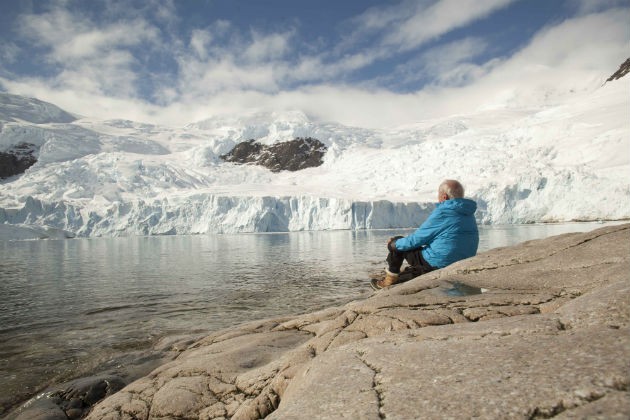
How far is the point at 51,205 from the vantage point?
45.0m

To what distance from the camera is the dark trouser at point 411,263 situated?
5.09 meters

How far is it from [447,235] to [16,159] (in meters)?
86.8

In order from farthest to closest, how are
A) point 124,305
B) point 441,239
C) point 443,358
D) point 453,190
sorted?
point 124,305, point 441,239, point 453,190, point 443,358

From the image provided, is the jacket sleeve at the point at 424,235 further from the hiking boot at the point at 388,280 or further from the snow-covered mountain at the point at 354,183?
the snow-covered mountain at the point at 354,183

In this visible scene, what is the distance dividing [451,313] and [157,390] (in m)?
2.02

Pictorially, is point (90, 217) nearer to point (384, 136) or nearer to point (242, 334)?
point (242, 334)

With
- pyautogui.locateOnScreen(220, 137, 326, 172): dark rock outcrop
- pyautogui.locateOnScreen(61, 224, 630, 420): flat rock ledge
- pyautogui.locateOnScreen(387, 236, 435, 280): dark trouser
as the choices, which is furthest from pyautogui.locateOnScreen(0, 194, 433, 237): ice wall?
pyautogui.locateOnScreen(61, 224, 630, 420): flat rock ledge

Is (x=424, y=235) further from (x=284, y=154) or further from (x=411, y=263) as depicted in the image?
(x=284, y=154)

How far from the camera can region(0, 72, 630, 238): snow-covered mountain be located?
124ft

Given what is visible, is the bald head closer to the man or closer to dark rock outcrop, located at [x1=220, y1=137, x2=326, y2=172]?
the man

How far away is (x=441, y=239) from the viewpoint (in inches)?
188

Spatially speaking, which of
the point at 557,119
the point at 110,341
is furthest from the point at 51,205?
the point at 557,119

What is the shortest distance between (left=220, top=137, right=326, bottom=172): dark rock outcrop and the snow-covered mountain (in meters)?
8.95

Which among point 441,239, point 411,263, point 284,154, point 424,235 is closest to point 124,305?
point 411,263
